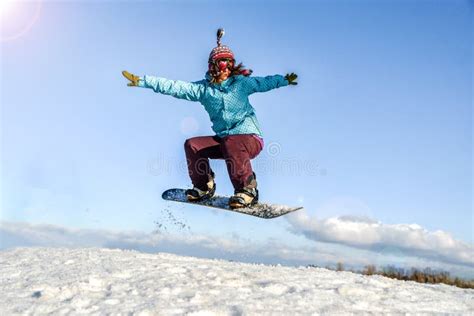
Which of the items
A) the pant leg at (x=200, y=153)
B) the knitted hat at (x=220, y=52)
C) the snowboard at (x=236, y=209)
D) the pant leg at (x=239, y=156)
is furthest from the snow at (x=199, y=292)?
the knitted hat at (x=220, y=52)

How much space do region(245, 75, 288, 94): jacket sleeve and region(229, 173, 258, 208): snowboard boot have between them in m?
1.37

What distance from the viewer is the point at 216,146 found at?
331 inches

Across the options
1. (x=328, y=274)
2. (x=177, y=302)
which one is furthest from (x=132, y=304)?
(x=328, y=274)

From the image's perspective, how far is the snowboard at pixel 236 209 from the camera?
8.02 metres

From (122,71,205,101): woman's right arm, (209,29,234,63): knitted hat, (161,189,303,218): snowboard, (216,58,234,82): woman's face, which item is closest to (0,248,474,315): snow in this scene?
(161,189,303,218): snowboard

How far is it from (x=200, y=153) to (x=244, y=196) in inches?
42.3

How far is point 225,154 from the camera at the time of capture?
8.05 meters

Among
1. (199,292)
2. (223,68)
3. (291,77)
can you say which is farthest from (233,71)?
(199,292)

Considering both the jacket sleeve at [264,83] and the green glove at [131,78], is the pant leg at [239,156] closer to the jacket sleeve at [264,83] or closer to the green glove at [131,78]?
the jacket sleeve at [264,83]

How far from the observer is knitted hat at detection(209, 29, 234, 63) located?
26.6ft

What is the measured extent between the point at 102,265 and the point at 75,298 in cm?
127

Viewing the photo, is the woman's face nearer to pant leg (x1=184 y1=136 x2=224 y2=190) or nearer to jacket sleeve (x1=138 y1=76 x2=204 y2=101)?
jacket sleeve (x1=138 y1=76 x2=204 y2=101)

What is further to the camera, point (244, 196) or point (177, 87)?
point (177, 87)

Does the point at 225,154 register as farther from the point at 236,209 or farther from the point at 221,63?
the point at 221,63
